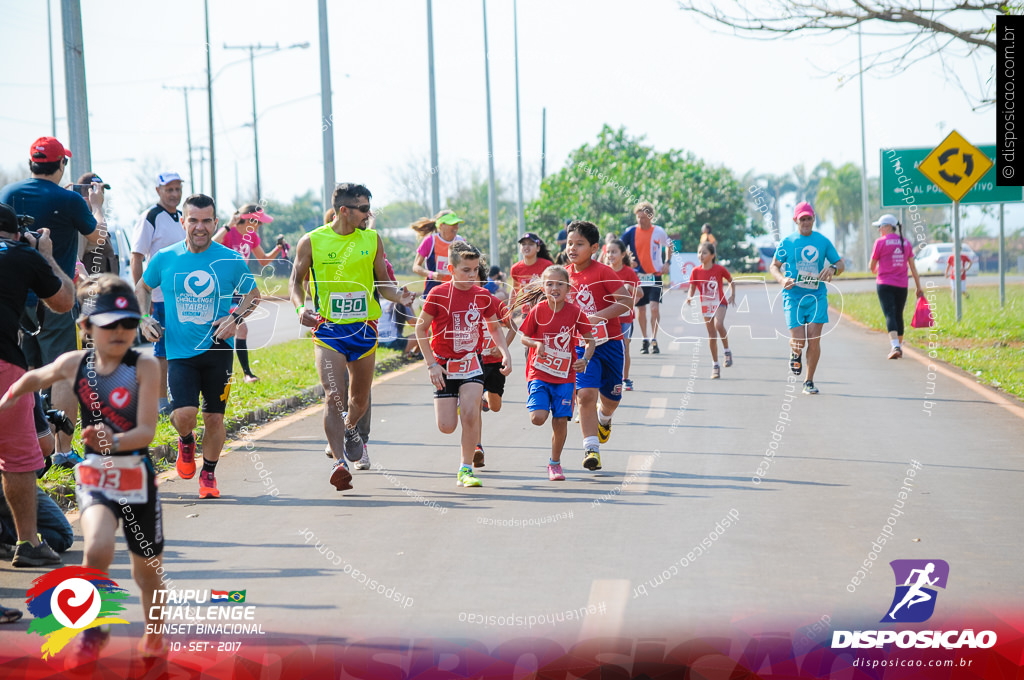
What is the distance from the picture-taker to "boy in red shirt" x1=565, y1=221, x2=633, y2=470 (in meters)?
8.94

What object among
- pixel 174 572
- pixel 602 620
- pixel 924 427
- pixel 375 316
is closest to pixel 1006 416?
pixel 924 427

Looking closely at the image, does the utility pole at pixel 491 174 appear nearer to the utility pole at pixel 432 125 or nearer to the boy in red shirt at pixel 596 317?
the utility pole at pixel 432 125

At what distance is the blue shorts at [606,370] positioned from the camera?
8.97 meters

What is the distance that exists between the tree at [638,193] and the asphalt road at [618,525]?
2124cm

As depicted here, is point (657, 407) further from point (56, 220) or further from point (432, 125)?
point (432, 125)

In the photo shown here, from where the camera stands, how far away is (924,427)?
10.8 metres

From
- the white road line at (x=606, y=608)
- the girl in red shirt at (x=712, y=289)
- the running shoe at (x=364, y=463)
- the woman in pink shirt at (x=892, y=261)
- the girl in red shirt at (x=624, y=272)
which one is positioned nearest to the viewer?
the white road line at (x=606, y=608)

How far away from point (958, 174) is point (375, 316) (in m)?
10.8

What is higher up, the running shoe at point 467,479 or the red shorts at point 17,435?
the red shorts at point 17,435

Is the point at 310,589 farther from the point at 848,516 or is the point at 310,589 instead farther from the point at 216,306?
the point at 848,516

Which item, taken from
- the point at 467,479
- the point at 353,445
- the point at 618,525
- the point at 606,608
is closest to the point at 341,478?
the point at 353,445

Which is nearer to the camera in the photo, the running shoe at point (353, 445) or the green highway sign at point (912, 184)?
the running shoe at point (353, 445)

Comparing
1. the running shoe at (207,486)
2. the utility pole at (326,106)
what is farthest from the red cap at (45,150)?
the utility pole at (326,106)

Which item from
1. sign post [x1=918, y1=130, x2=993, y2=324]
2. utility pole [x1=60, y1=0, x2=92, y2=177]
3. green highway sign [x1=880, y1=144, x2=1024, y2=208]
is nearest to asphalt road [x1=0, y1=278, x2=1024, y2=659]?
utility pole [x1=60, y1=0, x2=92, y2=177]
